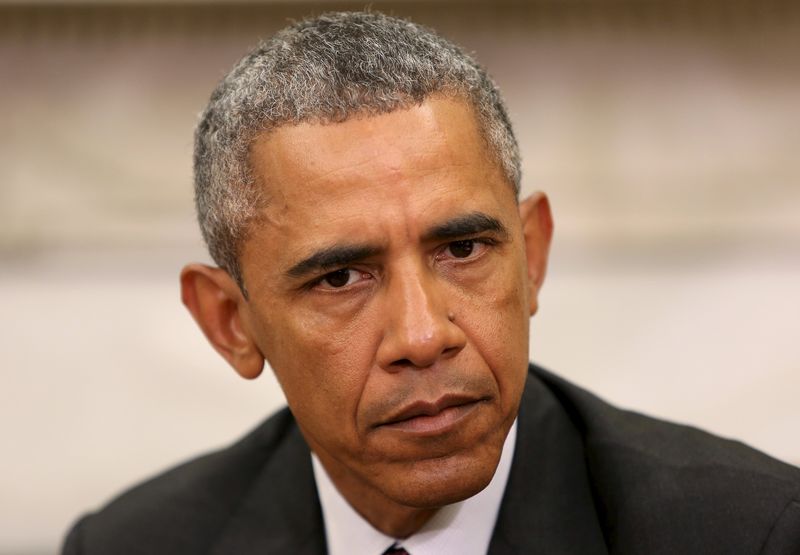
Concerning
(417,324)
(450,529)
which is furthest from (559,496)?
(417,324)

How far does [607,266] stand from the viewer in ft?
13.1

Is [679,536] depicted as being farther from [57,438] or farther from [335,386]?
[57,438]

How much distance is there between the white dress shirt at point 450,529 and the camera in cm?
197

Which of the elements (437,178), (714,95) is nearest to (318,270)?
(437,178)

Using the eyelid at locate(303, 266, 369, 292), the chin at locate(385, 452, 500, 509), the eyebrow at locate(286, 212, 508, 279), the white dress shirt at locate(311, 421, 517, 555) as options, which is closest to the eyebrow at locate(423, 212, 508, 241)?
the eyebrow at locate(286, 212, 508, 279)

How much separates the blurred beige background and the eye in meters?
2.05

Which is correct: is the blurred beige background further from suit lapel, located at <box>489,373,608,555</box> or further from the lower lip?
the lower lip

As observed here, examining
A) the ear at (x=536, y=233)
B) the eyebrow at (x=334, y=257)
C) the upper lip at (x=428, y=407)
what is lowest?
the upper lip at (x=428, y=407)

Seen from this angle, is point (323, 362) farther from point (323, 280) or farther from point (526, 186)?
point (526, 186)

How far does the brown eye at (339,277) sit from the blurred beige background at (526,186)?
2047mm

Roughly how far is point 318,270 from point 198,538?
84 centimetres

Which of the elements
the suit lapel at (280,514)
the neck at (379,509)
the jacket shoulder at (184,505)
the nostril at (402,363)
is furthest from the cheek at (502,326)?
the jacket shoulder at (184,505)

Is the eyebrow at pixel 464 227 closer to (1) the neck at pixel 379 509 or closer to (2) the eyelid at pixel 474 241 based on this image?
(2) the eyelid at pixel 474 241

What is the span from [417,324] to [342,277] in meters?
0.18
